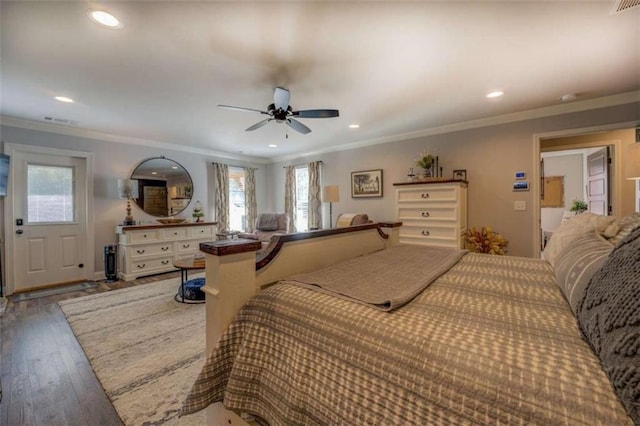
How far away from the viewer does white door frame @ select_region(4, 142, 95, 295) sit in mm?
3598

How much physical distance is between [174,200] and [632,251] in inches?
231

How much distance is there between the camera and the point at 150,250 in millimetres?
4496

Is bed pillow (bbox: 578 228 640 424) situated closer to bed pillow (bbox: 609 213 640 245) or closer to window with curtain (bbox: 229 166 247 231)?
bed pillow (bbox: 609 213 640 245)

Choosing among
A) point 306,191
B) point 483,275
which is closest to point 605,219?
point 483,275

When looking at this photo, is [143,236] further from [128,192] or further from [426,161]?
[426,161]

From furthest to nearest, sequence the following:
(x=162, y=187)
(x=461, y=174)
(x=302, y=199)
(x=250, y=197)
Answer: (x=250, y=197)
(x=302, y=199)
(x=162, y=187)
(x=461, y=174)

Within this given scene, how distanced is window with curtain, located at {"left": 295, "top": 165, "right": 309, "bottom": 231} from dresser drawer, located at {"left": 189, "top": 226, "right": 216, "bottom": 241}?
1926 millimetres

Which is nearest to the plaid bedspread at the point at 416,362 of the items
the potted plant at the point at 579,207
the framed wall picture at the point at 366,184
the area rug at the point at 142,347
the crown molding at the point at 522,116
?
the area rug at the point at 142,347

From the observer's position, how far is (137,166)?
4734mm

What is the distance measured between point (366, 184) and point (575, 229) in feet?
11.8

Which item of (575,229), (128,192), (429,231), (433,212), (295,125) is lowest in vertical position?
(429,231)

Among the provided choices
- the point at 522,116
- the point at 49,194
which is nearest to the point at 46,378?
the point at 49,194

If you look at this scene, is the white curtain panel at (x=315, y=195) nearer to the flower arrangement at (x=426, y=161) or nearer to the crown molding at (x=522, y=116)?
the crown molding at (x=522, y=116)

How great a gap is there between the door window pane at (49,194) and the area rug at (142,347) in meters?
1.56
